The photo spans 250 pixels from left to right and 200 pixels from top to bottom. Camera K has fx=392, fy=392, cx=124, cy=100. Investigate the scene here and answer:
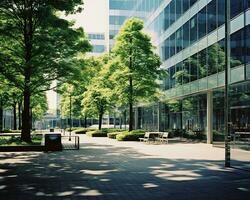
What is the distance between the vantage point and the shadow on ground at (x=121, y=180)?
10297 millimetres

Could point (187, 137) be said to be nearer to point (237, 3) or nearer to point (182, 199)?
point (237, 3)

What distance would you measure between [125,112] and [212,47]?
4058 centimetres

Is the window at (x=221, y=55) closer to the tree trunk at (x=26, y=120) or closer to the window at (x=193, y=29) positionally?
the window at (x=193, y=29)

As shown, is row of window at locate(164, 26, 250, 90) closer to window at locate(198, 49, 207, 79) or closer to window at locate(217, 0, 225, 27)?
window at locate(198, 49, 207, 79)

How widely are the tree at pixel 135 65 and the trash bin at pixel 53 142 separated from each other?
14119 mm

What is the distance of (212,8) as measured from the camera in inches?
1249

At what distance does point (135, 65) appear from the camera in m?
39.2

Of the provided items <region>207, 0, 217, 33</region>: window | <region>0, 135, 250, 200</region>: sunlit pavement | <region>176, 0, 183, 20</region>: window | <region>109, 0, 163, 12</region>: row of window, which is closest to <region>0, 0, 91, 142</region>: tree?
<region>0, 135, 250, 200</region>: sunlit pavement

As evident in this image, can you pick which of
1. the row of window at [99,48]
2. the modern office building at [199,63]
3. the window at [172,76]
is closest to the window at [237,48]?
the modern office building at [199,63]

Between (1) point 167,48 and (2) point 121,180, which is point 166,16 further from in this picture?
(2) point 121,180

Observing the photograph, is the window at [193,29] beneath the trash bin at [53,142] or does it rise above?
above

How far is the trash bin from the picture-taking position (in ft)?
Result: 82.2

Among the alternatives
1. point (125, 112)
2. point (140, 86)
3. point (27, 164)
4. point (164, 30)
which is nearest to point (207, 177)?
point (27, 164)

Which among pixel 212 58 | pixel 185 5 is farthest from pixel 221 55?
pixel 185 5
